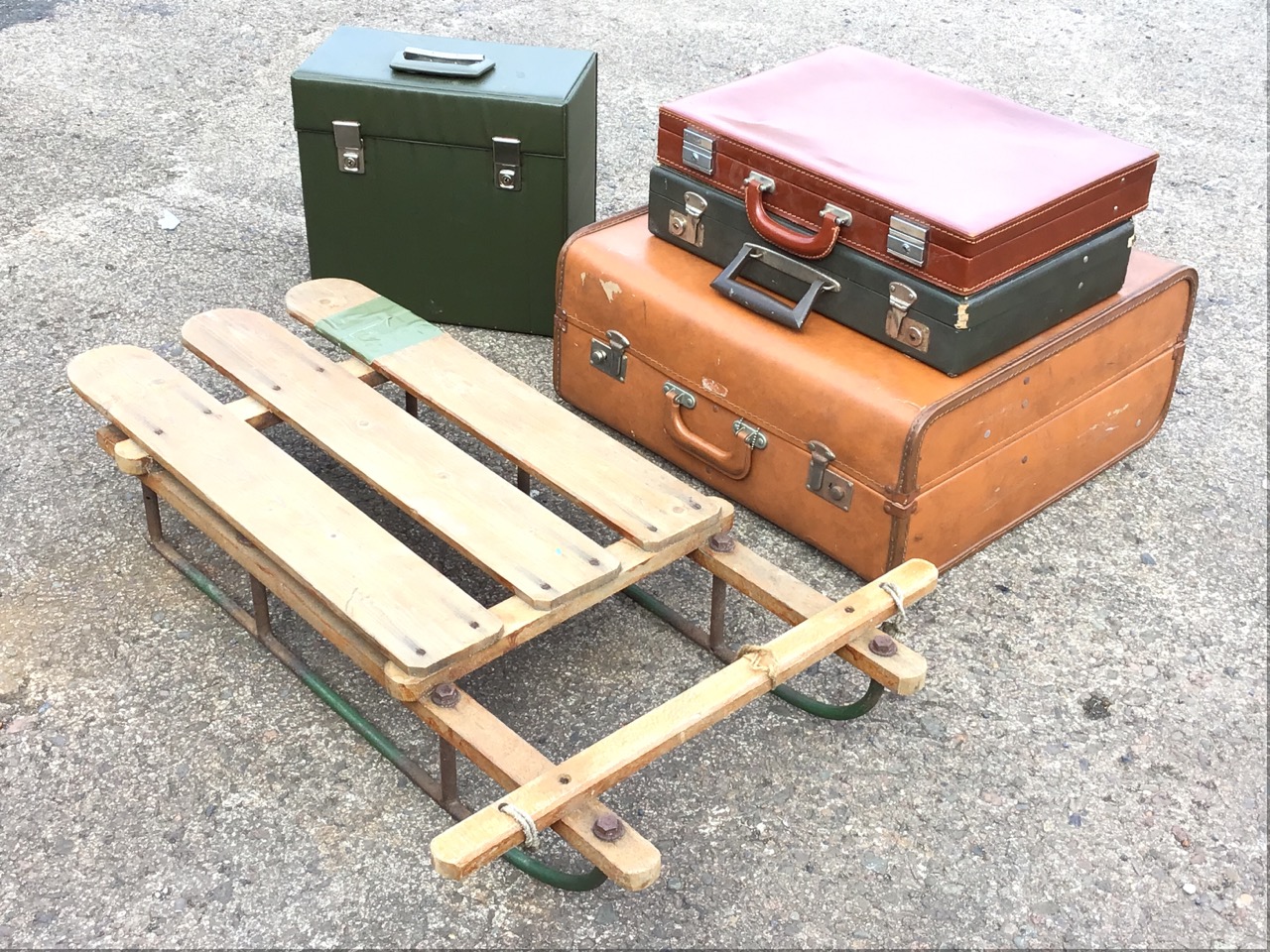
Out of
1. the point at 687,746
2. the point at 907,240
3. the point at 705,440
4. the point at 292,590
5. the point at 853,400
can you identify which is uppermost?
the point at 907,240

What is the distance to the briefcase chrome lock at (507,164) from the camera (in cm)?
313

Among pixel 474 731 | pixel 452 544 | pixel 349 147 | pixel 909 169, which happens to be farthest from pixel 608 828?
pixel 349 147

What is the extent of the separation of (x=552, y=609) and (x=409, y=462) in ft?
1.50

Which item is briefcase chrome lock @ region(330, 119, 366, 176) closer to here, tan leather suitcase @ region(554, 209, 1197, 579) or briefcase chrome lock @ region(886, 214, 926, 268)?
tan leather suitcase @ region(554, 209, 1197, 579)

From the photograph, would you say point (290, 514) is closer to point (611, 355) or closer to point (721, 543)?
point (721, 543)

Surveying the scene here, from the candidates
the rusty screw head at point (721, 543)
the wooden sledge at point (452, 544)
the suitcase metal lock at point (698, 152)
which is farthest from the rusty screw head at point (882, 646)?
the suitcase metal lock at point (698, 152)

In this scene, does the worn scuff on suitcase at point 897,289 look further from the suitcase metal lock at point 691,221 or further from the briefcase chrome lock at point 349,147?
the briefcase chrome lock at point 349,147

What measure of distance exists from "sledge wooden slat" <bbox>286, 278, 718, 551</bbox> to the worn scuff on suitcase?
46cm

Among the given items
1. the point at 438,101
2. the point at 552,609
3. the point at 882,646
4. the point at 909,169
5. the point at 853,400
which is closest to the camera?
the point at 552,609

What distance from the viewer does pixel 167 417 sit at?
2518 mm

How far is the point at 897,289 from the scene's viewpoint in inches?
101

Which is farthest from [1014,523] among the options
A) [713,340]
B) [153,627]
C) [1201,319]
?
[153,627]

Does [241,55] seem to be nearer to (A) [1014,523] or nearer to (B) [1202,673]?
(A) [1014,523]

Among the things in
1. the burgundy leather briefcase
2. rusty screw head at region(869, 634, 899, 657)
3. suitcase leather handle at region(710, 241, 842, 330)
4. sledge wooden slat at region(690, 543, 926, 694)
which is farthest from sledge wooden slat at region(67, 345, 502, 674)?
the burgundy leather briefcase
